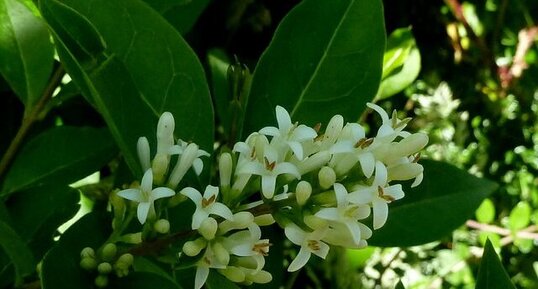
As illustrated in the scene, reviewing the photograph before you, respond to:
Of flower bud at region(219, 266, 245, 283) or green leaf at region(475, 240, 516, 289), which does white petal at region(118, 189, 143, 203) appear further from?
green leaf at region(475, 240, 516, 289)

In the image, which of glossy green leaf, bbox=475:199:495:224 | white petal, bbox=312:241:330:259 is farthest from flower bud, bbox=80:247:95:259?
glossy green leaf, bbox=475:199:495:224

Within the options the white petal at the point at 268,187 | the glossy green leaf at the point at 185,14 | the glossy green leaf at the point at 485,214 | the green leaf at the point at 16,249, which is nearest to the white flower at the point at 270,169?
the white petal at the point at 268,187

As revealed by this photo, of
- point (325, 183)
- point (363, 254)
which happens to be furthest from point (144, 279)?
point (363, 254)

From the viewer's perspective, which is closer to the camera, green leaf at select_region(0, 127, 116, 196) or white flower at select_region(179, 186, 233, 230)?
white flower at select_region(179, 186, 233, 230)

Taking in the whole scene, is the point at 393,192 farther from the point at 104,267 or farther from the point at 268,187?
the point at 104,267

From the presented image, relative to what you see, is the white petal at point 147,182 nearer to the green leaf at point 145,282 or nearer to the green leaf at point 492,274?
the green leaf at point 145,282

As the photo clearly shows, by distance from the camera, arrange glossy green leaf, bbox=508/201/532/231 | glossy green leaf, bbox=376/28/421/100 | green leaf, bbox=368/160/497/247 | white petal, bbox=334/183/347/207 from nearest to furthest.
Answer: white petal, bbox=334/183/347/207, green leaf, bbox=368/160/497/247, glossy green leaf, bbox=376/28/421/100, glossy green leaf, bbox=508/201/532/231

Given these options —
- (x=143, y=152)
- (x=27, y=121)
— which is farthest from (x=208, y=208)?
(x=27, y=121)
